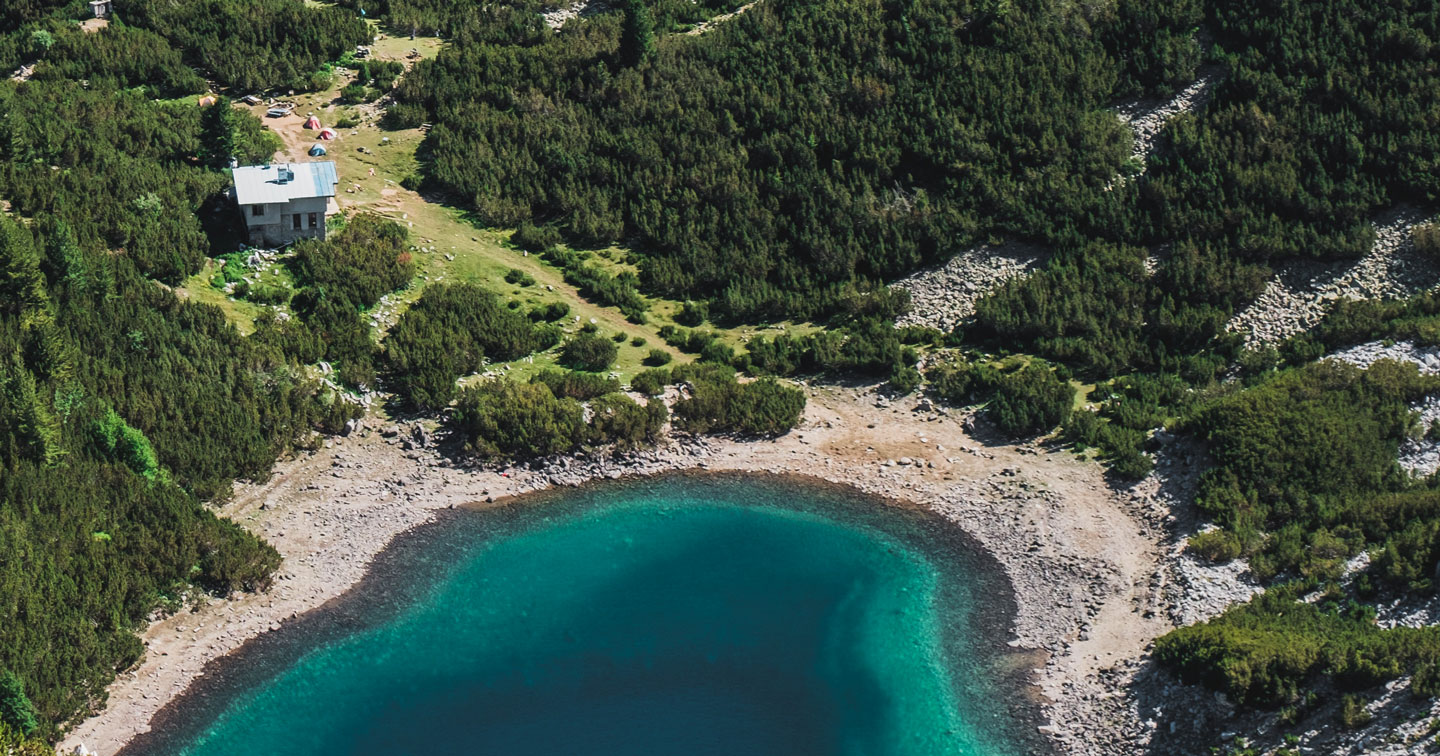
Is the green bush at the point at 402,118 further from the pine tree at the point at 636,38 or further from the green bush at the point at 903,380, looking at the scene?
the green bush at the point at 903,380

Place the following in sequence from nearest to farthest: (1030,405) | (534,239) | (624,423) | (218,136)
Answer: (1030,405)
(624,423)
(218,136)
(534,239)

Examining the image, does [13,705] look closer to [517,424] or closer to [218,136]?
[517,424]

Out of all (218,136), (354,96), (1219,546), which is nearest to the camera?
(1219,546)

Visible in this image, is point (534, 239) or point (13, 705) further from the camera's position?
point (534, 239)

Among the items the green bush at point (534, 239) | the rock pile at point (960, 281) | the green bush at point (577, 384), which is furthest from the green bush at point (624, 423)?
the green bush at point (534, 239)

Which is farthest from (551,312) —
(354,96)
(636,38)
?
(354,96)

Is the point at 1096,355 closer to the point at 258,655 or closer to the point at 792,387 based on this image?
the point at 792,387

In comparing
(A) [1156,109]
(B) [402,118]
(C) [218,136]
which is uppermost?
(C) [218,136]

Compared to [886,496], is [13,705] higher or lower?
higher
